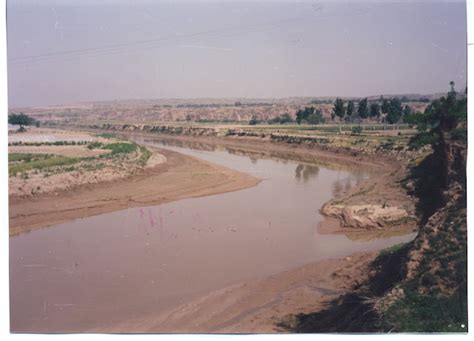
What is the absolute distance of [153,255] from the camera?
35.2ft

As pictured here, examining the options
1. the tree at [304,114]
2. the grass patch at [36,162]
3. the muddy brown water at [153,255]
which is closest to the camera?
the muddy brown water at [153,255]

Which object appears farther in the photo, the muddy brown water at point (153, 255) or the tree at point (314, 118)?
the tree at point (314, 118)

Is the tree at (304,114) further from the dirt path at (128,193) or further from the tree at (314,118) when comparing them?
the dirt path at (128,193)

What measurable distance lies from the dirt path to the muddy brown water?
0.68 metres

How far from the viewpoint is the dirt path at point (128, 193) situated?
13.6m

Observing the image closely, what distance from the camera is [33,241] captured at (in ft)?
38.7

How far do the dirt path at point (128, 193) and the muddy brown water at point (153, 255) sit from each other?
26.9 inches

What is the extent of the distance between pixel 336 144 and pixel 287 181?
Answer: 9500 mm

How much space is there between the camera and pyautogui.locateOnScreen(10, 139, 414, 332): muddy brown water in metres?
8.38

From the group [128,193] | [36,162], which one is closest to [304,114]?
[128,193]

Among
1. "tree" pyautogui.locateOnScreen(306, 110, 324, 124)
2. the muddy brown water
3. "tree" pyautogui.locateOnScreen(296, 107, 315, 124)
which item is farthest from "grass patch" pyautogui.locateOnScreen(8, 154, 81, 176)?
"tree" pyautogui.locateOnScreen(306, 110, 324, 124)

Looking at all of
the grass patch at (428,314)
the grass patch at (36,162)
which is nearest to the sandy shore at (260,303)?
the grass patch at (428,314)
